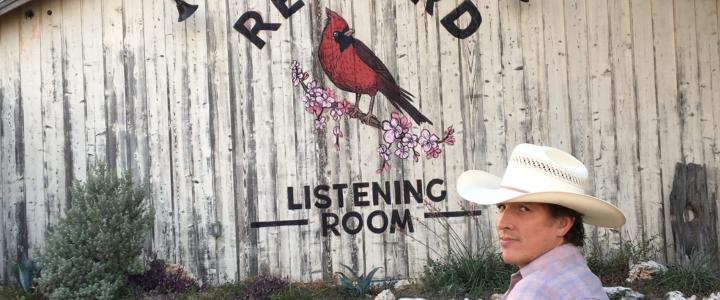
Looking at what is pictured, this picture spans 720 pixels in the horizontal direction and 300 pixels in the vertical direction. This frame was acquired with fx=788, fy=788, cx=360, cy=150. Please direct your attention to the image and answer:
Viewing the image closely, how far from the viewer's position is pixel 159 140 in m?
7.71

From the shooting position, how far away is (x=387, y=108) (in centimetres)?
775

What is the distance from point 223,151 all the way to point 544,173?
533cm

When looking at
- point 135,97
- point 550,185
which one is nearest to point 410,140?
point 135,97

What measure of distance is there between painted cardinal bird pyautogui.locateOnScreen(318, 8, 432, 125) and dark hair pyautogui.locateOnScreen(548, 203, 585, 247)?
4.96 meters

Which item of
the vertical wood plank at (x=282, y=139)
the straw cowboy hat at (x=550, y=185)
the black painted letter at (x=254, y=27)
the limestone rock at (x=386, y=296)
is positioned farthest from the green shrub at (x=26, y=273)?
the straw cowboy hat at (x=550, y=185)

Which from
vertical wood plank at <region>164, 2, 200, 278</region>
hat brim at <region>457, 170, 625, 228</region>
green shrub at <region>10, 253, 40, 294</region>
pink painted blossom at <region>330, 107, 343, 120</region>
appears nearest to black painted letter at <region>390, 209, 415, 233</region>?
pink painted blossom at <region>330, 107, 343, 120</region>

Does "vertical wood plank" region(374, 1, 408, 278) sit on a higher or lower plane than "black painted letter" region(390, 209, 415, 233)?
higher

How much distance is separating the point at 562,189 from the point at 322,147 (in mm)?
5172

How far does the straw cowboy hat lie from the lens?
2676mm

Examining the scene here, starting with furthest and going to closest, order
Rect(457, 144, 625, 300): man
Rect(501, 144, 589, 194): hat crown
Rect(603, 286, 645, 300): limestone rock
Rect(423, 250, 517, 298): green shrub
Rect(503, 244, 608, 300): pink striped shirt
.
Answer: Rect(423, 250, 517, 298): green shrub
Rect(603, 286, 645, 300): limestone rock
Rect(501, 144, 589, 194): hat crown
Rect(457, 144, 625, 300): man
Rect(503, 244, 608, 300): pink striped shirt

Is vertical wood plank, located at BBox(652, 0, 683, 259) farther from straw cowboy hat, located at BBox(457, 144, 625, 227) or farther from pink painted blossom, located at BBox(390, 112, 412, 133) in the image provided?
straw cowboy hat, located at BBox(457, 144, 625, 227)

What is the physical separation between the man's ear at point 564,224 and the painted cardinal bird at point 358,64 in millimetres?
5000

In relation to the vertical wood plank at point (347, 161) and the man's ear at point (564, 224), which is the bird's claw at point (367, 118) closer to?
the vertical wood plank at point (347, 161)

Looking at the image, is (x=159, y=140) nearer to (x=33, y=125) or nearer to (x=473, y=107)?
(x=33, y=125)
